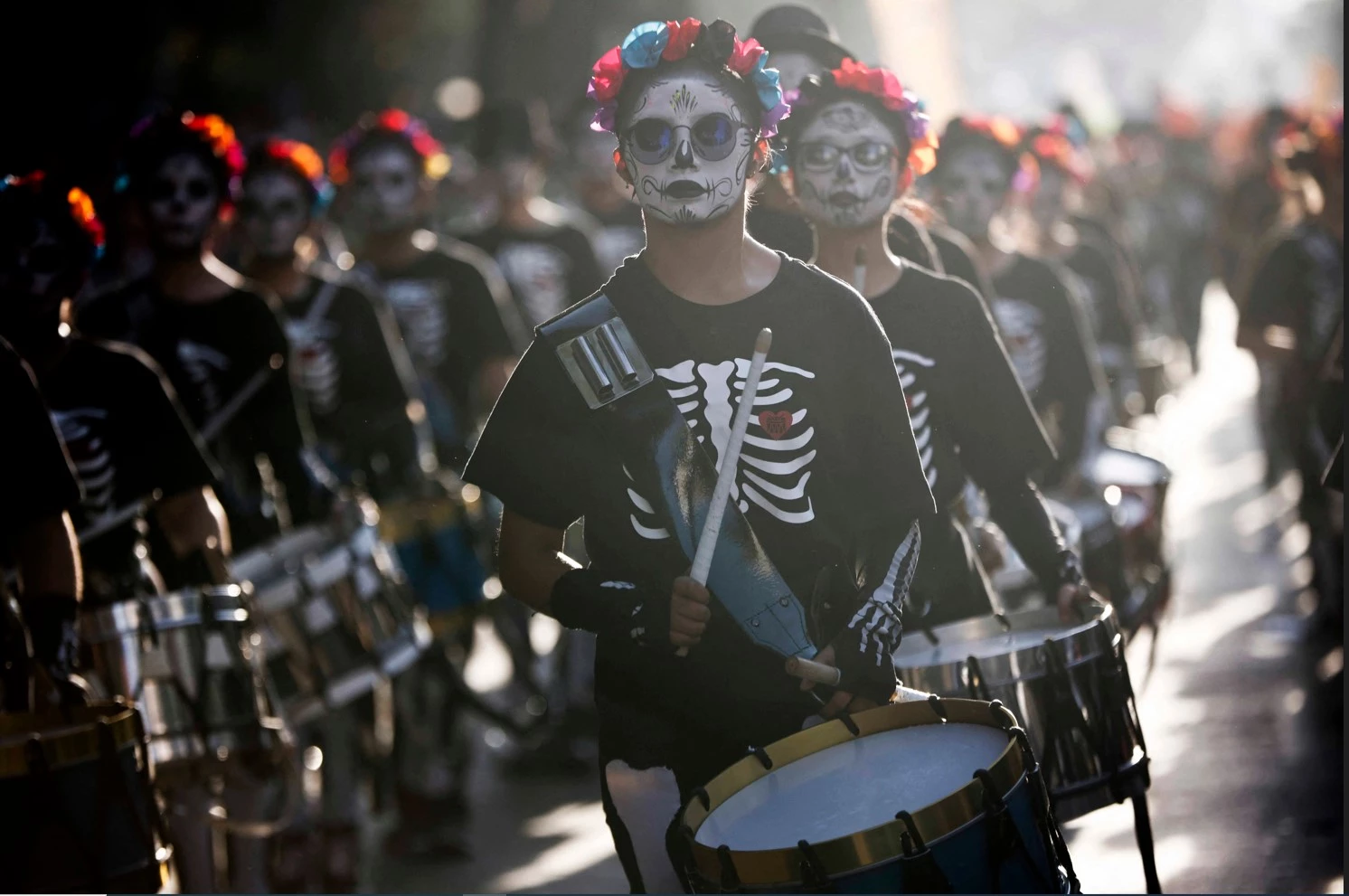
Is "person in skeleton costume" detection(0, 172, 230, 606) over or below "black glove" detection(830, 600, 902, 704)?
over

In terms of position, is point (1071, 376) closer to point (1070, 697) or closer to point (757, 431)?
point (1070, 697)

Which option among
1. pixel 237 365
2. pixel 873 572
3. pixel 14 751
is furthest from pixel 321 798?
pixel 873 572

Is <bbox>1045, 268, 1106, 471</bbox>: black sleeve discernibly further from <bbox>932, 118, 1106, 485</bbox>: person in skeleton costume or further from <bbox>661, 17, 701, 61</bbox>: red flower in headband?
<bbox>661, 17, 701, 61</bbox>: red flower in headband

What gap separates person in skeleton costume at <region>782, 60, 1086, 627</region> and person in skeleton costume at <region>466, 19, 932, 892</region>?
3.24 ft

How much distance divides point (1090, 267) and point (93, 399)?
7264mm

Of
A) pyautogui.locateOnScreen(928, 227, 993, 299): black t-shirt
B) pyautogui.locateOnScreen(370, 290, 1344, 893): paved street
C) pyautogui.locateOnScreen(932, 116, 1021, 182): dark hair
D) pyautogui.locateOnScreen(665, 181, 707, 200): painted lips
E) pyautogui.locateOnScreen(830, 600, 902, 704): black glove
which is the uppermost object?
pyautogui.locateOnScreen(665, 181, 707, 200): painted lips

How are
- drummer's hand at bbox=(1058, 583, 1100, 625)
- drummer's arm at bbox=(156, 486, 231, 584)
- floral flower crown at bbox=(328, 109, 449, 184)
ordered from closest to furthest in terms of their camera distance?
drummer's hand at bbox=(1058, 583, 1100, 625), drummer's arm at bbox=(156, 486, 231, 584), floral flower crown at bbox=(328, 109, 449, 184)

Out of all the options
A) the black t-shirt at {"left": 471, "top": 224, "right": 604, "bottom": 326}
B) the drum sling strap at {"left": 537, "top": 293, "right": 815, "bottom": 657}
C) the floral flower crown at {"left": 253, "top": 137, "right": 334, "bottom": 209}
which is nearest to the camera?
the drum sling strap at {"left": 537, "top": 293, "right": 815, "bottom": 657}

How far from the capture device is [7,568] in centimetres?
584

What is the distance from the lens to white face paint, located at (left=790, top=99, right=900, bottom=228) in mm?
5617

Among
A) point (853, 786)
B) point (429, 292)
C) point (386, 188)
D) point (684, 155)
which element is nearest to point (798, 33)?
point (684, 155)

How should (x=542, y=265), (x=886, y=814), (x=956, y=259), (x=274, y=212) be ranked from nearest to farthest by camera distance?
(x=886, y=814), (x=956, y=259), (x=274, y=212), (x=542, y=265)

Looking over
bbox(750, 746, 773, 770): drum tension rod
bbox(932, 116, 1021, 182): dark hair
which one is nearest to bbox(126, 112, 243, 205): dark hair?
bbox(932, 116, 1021, 182): dark hair

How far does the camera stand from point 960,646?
220 inches
